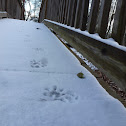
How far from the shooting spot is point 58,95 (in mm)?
947

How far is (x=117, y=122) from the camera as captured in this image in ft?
2.50

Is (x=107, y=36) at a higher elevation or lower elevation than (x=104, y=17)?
lower

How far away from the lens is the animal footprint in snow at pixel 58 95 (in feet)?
2.97

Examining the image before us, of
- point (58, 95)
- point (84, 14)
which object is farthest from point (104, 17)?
point (58, 95)

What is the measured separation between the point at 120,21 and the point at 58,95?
0.64 m

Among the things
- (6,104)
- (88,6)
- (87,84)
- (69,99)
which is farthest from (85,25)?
(6,104)

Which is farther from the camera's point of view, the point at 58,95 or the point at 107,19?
the point at 107,19

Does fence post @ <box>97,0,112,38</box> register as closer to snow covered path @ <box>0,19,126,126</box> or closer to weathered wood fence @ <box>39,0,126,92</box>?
weathered wood fence @ <box>39,0,126,92</box>

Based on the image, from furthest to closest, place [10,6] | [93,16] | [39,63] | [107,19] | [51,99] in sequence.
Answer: [10,6], [39,63], [93,16], [107,19], [51,99]

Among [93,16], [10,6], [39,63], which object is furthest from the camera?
[10,6]

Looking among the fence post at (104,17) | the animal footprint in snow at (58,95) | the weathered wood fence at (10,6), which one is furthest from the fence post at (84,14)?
the weathered wood fence at (10,6)

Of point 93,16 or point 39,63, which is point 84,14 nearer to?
point 93,16

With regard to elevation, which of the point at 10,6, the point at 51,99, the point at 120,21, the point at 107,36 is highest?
the point at 10,6

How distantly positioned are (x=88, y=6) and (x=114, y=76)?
0.93 m
